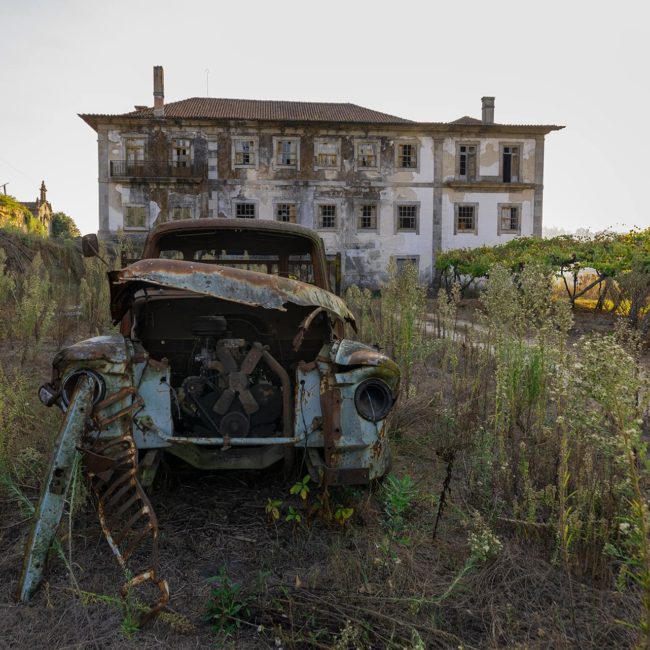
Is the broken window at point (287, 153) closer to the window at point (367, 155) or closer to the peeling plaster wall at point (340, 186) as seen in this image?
the peeling plaster wall at point (340, 186)

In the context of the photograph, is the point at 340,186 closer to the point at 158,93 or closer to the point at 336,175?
the point at 336,175

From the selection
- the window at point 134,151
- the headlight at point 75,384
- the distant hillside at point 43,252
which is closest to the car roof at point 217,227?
the headlight at point 75,384

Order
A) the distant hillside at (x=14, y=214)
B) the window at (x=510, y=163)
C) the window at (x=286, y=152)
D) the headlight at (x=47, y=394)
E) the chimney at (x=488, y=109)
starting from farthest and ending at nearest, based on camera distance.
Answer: the window at (x=510, y=163) → the chimney at (x=488, y=109) → the window at (x=286, y=152) → the distant hillside at (x=14, y=214) → the headlight at (x=47, y=394)

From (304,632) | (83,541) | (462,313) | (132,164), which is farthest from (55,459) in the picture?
(132,164)

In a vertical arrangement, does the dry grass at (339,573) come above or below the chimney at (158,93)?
below

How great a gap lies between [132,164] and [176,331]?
2638cm

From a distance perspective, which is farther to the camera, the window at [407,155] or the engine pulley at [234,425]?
the window at [407,155]

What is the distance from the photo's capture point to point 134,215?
27.2 m

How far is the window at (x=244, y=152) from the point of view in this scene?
90.3 feet

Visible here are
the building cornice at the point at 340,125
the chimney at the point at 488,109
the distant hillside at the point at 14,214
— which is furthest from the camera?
the chimney at the point at 488,109

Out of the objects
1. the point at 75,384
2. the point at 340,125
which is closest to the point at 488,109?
the point at 340,125

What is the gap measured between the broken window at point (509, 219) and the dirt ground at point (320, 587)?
27.9 m

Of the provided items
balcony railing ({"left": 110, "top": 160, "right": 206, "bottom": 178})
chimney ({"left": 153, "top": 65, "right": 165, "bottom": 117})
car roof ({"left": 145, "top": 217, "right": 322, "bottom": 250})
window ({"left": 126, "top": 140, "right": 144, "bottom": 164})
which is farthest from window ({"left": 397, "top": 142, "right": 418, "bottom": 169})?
car roof ({"left": 145, "top": 217, "right": 322, "bottom": 250})

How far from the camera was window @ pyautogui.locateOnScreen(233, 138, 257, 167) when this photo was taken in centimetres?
2753
